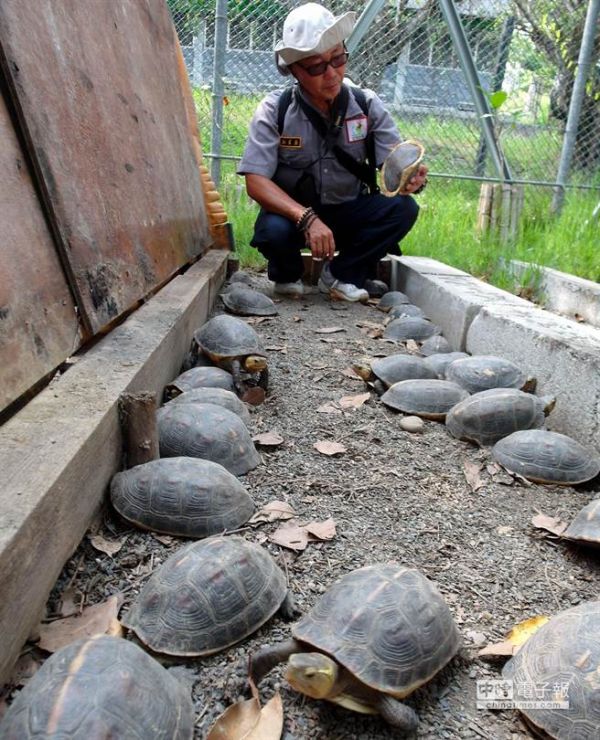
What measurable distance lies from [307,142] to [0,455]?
168 inches

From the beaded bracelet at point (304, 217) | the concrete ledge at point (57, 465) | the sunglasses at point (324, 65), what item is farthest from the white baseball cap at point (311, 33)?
the concrete ledge at point (57, 465)

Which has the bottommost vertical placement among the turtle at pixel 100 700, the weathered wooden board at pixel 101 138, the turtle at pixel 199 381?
the turtle at pixel 199 381

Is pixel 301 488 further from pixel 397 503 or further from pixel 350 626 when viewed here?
pixel 350 626

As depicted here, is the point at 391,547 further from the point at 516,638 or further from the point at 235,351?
the point at 235,351

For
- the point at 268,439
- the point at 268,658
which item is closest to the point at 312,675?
the point at 268,658

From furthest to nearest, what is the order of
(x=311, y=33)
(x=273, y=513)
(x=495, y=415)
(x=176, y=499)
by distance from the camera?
(x=311, y=33) → (x=495, y=415) → (x=273, y=513) → (x=176, y=499)

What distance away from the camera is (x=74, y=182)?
7.90 ft

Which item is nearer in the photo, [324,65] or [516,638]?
[516,638]

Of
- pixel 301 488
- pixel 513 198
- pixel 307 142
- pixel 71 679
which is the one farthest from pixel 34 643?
pixel 513 198

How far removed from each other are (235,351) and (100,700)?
238 cm

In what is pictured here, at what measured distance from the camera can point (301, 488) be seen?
2.45 metres

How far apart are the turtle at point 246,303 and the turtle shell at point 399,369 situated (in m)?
1.43

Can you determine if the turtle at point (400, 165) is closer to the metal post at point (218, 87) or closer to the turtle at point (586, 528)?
the metal post at point (218, 87)

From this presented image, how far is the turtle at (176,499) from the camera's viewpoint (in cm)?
199
